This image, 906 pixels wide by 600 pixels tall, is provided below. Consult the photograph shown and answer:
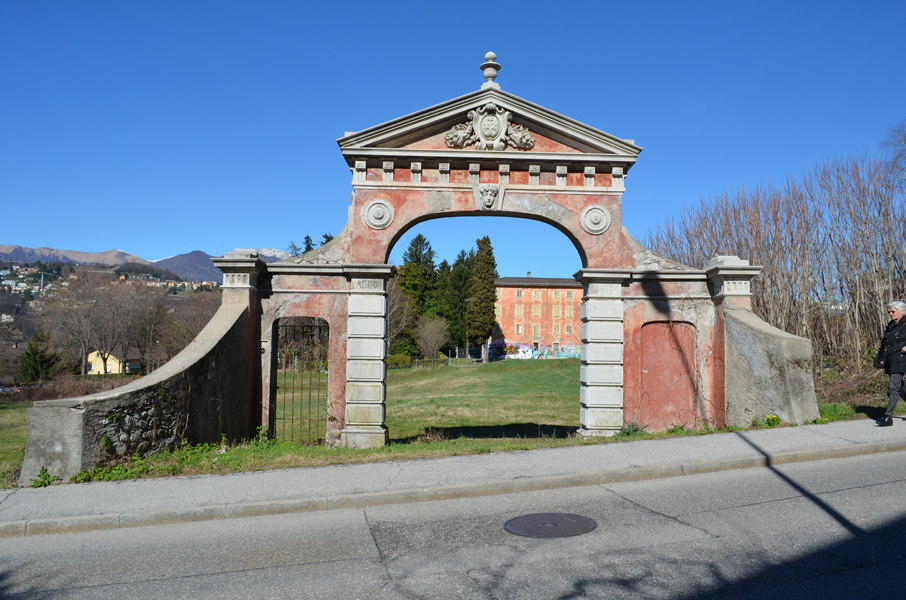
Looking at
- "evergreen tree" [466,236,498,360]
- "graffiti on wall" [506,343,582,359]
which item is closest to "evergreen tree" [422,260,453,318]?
"evergreen tree" [466,236,498,360]

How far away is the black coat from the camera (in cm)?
969

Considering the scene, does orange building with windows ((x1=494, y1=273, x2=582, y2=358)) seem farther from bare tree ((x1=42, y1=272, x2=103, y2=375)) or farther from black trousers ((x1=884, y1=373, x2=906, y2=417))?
black trousers ((x1=884, y1=373, x2=906, y2=417))

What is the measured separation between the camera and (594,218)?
12.3 metres

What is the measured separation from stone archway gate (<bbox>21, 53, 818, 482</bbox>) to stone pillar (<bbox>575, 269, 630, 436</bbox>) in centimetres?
3

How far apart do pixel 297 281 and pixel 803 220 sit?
18.1 m

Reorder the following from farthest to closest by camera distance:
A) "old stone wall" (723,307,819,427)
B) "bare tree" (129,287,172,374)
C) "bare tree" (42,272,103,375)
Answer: "bare tree" (129,287,172,374)
"bare tree" (42,272,103,375)
"old stone wall" (723,307,819,427)

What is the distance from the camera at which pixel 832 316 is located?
20516 mm

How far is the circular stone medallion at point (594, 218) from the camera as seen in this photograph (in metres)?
12.2

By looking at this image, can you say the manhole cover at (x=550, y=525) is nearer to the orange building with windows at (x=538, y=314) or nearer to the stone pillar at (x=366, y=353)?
the stone pillar at (x=366, y=353)

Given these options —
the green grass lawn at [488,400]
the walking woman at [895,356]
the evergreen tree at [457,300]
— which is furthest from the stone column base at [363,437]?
the evergreen tree at [457,300]

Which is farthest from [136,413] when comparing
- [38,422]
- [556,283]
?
[556,283]

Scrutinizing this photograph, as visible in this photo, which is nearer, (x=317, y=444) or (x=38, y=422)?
(x=38, y=422)

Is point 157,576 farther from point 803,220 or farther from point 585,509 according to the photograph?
point 803,220

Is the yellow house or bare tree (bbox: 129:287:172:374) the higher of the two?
bare tree (bbox: 129:287:172:374)
